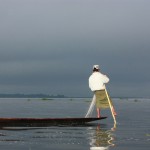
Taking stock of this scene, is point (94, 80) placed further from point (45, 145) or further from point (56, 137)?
point (45, 145)

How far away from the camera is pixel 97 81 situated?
119ft

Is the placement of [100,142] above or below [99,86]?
below

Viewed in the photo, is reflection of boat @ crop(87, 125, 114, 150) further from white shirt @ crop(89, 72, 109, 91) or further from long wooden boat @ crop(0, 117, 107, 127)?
white shirt @ crop(89, 72, 109, 91)

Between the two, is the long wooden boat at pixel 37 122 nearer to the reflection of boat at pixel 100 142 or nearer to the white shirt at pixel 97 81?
the white shirt at pixel 97 81

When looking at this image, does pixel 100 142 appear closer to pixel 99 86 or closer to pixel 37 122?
pixel 37 122

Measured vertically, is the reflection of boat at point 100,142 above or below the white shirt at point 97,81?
below

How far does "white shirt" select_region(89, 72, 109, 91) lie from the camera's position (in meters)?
36.0

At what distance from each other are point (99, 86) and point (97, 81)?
468 millimetres

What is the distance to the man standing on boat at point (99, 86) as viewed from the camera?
36.0m

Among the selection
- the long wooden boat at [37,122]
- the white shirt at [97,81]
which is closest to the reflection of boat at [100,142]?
the long wooden boat at [37,122]

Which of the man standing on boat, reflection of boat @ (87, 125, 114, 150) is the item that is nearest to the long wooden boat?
the man standing on boat

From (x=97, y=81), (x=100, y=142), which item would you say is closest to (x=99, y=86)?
(x=97, y=81)

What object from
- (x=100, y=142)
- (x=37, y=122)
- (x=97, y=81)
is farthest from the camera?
(x=97, y=81)

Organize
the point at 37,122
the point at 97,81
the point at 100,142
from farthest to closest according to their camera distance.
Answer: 1. the point at 97,81
2. the point at 37,122
3. the point at 100,142
